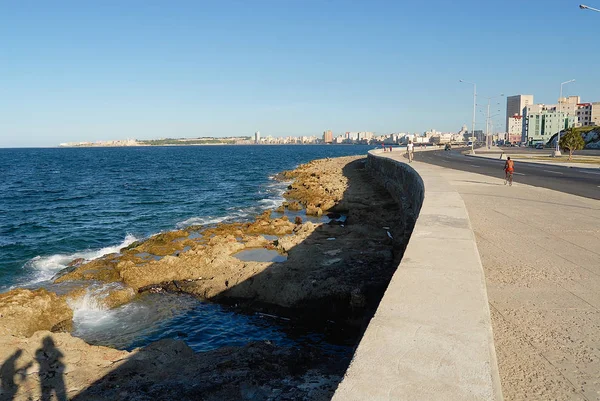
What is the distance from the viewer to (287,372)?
6223 mm

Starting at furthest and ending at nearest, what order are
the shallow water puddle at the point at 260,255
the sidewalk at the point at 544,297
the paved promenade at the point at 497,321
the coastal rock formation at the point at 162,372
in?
the shallow water puddle at the point at 260,255 → the coastal rock formation at the point at 162,372 → the sidewalk at the point at 544,297 → the paved promenade at the point at 497,321

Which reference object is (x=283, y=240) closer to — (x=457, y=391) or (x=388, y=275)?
(x=388, y=275)

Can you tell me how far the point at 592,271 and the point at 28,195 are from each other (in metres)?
41.2

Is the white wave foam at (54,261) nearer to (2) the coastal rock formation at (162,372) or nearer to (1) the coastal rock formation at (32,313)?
(1) the coastal rock formation at (32,313)

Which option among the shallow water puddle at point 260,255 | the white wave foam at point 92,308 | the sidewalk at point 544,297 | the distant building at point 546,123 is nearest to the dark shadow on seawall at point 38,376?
the white wave foam at point 92,308

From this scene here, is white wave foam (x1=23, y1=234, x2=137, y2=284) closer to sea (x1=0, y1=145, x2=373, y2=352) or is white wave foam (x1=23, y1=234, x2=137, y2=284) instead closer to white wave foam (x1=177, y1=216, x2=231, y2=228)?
sea (x1=0, y1=145, x2=373, y2=352)

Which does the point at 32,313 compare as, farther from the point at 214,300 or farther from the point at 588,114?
the point at 588,114

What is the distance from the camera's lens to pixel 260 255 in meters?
14.6

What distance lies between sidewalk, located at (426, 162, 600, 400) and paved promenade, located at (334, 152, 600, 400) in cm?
1

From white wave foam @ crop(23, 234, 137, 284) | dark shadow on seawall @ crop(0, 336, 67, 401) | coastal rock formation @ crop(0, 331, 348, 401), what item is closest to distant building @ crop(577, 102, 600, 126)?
white wave foam @ crop(23, 234, 137, 284)

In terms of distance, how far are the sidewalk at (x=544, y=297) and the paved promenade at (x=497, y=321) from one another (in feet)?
0.04

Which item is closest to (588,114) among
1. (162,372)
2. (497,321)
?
(497,321)

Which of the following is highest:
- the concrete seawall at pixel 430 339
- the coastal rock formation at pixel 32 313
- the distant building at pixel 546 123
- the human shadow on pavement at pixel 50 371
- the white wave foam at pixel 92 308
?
the distant building at pixel 546 123

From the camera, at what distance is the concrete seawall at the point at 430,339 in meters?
2.83
